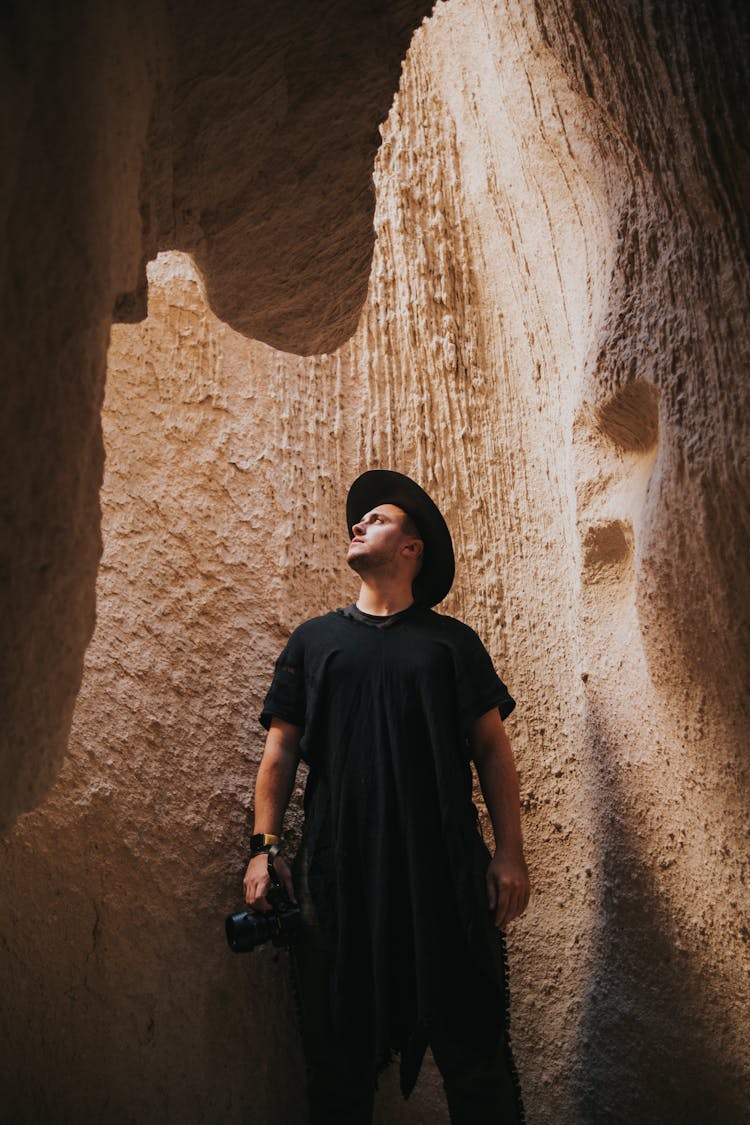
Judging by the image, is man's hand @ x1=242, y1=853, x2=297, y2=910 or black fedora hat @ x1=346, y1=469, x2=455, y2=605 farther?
black fedora hat @ x1=346, y1=469, x2=455, y2=605

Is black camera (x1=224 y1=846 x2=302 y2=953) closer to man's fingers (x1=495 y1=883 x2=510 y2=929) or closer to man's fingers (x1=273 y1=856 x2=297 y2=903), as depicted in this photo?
man's fingers (x1=273 y1=856 x2=297 y2=903)

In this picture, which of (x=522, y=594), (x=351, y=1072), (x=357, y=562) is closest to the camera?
(x=351, y=1072)

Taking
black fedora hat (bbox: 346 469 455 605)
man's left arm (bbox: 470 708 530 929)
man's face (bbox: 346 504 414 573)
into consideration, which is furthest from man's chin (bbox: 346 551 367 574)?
man's left arm (bbox: 470 708 530 929)

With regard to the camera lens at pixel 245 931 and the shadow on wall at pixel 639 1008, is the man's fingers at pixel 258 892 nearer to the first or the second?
the camera lens at pixel 245 931

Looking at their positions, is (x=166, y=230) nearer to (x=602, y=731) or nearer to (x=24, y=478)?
(x=24, y=478)

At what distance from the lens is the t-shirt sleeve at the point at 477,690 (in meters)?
1.54

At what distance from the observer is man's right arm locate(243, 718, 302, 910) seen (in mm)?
1511

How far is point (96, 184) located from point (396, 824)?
3.21 feet

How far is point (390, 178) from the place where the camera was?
8.02ft

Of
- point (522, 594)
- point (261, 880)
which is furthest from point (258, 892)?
point (522, 594)

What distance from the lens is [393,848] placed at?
1448 millimetres

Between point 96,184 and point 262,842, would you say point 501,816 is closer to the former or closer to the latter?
point 262,842

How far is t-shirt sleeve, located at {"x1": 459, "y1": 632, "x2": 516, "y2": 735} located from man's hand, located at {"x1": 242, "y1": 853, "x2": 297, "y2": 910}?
1.19ft

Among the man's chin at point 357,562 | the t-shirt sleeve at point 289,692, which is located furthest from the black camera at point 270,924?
the man's chin at point 357,562
